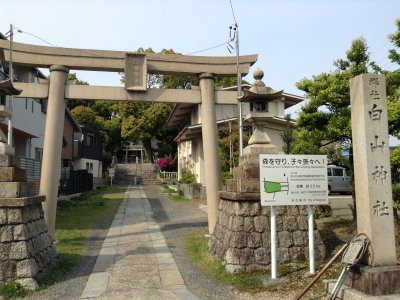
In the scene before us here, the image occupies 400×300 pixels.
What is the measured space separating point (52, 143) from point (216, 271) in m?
5.57

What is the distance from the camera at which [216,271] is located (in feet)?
23.7

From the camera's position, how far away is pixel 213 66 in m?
10.8

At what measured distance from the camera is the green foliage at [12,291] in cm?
590

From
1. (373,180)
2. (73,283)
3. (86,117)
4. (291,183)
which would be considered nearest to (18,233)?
(73,283)

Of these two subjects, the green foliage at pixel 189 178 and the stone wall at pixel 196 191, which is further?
the green foliage at pixel 189 178

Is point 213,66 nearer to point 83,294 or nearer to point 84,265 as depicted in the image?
point 84,265

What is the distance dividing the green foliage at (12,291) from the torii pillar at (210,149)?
5.42m

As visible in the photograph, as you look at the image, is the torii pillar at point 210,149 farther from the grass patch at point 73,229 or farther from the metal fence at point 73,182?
the metal fence at point 73,182

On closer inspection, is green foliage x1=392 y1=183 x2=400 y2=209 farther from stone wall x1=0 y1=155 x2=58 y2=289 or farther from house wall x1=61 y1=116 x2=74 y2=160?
house wall x1=61 y1=116 x2=74 y2=160

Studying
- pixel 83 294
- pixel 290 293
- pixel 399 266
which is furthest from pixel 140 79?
pixel 399 266

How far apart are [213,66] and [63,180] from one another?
14192 millimetres

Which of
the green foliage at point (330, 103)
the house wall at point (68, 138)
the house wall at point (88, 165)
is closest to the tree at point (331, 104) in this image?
the green foliage at point (330, 103)

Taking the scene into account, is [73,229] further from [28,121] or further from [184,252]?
[28,121]

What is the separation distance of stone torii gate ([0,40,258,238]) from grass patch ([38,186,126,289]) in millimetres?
883
